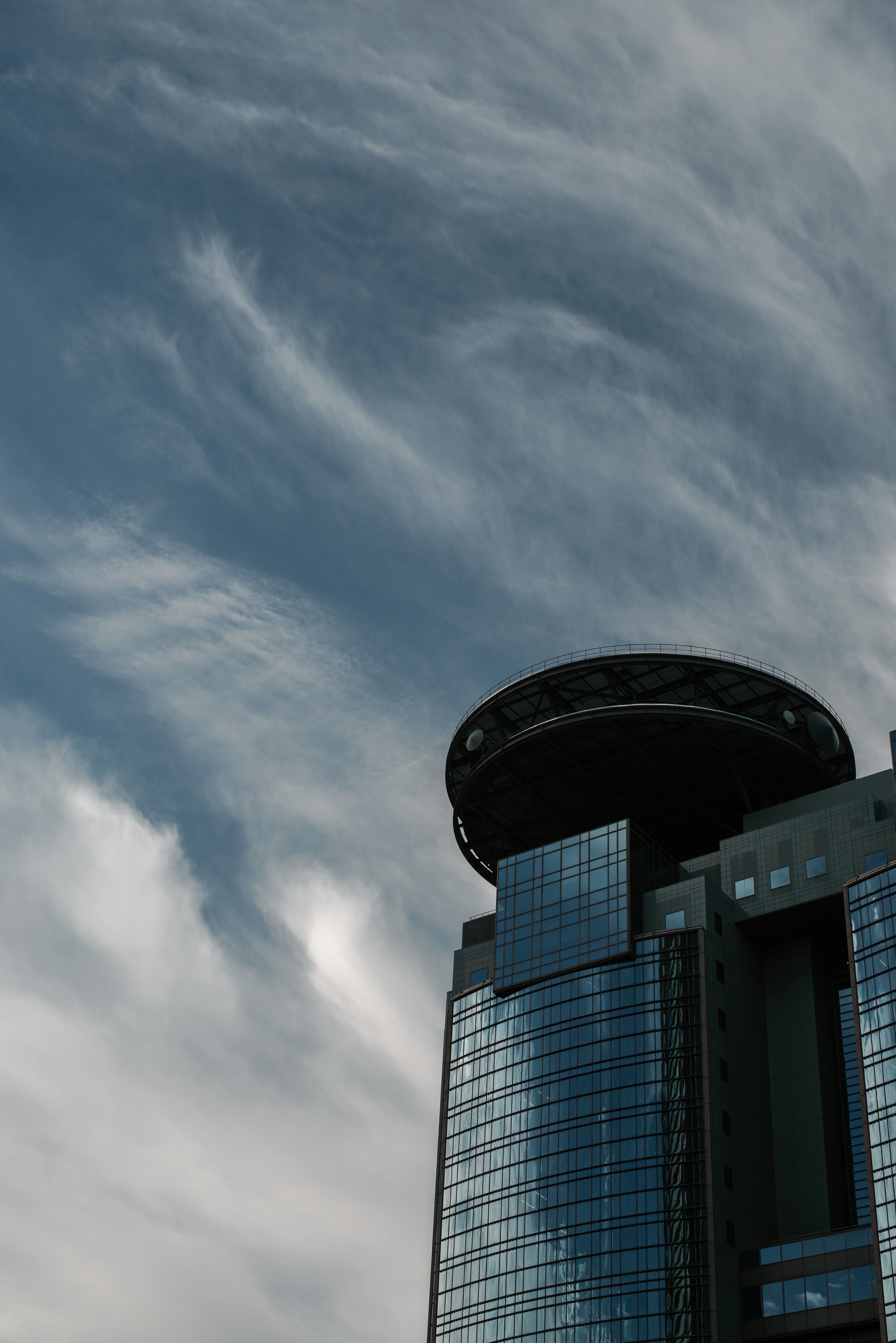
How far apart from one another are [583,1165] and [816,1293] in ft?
57.7

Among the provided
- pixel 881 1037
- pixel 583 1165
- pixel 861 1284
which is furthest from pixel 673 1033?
pixel 861 1284

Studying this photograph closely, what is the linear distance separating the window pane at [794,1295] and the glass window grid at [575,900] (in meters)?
25.4

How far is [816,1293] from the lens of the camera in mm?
91938

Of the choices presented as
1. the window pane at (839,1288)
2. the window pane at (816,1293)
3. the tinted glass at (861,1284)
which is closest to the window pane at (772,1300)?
the window pane at (816,1293)

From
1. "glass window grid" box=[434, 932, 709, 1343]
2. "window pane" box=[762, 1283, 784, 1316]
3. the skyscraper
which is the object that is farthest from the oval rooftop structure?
"window pane" box=[762, 1283, 784, 1316]

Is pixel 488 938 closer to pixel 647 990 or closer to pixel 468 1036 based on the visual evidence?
pixel 468 1036

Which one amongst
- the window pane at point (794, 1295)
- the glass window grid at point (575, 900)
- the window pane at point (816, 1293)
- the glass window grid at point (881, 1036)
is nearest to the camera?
the glass window grid at point (881, 1036)

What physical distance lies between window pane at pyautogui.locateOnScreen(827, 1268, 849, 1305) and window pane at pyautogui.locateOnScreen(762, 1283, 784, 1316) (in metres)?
3.08

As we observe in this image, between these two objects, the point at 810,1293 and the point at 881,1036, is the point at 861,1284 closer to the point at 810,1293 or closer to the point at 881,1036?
the point at 810,1293

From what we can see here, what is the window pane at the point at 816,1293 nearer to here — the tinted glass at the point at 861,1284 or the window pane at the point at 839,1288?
the window pane at the point at 839,1288

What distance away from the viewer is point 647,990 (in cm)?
10662

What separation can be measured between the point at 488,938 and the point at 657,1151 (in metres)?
31.3

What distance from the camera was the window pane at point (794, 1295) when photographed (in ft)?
302

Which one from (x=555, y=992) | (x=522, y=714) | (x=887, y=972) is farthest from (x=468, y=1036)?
(x=887, y=972)
